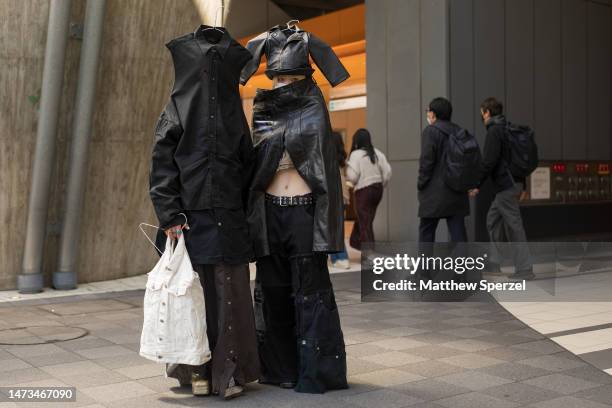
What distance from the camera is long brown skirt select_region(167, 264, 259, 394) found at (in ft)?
16.1

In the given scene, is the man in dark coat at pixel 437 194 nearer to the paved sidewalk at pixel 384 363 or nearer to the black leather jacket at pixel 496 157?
the black leather jacket at pixel 496 157

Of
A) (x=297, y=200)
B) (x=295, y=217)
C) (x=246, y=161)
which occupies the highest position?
(x=246, y=161)

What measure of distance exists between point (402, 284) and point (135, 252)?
3.09 m

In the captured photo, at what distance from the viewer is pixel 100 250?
945 cm

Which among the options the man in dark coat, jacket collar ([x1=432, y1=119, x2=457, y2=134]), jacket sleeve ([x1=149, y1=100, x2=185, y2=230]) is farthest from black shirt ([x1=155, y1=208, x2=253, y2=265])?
jacket collar ([x1=432, y1=119, x2=457, y2=134])

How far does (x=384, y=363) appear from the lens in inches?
225

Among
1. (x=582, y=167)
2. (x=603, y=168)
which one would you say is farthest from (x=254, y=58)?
(x=603, y=168)

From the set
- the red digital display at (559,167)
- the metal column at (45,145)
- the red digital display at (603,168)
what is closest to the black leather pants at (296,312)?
the metal column at (45,145)

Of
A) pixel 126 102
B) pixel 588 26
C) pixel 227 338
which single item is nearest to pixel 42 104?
pixel 126 102

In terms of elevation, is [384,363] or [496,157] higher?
[496,157]

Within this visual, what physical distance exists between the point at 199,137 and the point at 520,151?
18.8 ft

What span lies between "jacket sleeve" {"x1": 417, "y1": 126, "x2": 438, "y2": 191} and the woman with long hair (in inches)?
66.0

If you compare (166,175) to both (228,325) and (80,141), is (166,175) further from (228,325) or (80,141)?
(80,141)

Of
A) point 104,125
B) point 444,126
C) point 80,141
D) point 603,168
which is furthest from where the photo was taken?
point 603,168
